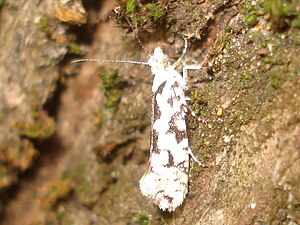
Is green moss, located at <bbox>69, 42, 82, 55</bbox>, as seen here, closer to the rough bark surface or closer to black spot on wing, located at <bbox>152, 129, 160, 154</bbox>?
the rough bark surface

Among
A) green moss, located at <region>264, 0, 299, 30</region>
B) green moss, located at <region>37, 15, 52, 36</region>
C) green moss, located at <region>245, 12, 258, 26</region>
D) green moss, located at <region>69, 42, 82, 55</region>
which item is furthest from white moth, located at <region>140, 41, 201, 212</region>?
green moss, located at <region>37, 15, 52, 36</region>

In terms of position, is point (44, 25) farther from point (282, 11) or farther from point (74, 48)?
point (282, 11)

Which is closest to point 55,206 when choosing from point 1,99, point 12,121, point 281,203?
point 12,121

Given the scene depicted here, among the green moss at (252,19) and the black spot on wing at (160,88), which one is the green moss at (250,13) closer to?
the green moss at (252,19)

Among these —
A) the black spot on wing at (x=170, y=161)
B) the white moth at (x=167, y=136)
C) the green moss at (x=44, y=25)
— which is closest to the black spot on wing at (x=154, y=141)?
the white moth at (x=167, y=136)

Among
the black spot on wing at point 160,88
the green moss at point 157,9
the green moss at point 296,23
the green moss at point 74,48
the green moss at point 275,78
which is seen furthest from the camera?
the green moss at point 74,48

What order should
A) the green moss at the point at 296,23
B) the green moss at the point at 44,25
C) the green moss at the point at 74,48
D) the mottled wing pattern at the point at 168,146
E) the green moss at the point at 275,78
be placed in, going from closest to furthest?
1. the green moss at the point at 296,23
2. the green moss at the point at 275,78
3. the mottled wing pattern at the point at 168,146
4. the green moss at the point at 44,25
5. the green moss at the point at 74,48
